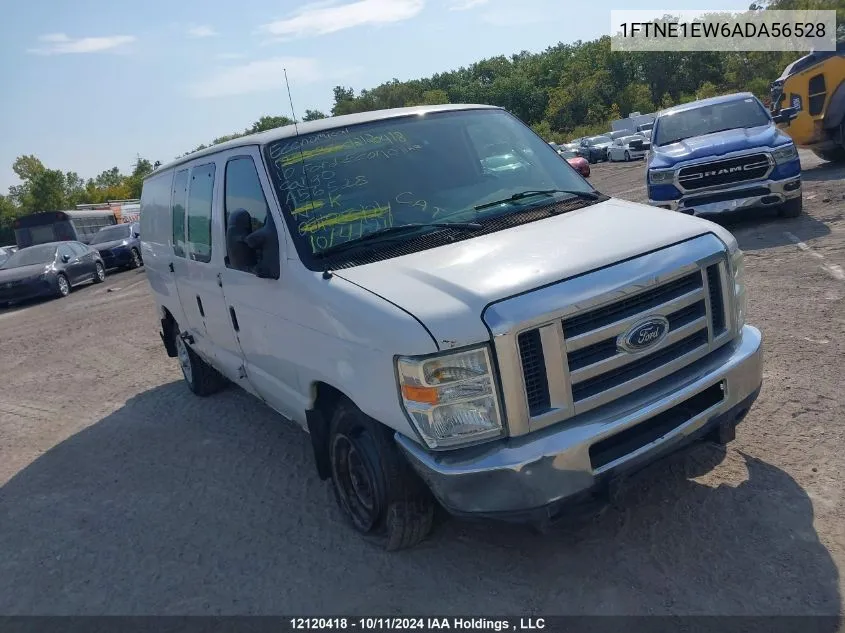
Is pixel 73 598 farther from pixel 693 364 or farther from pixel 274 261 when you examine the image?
pixel 693 364

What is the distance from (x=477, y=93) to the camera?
95.2 m

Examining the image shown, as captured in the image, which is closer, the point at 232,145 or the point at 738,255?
the point at 738,255

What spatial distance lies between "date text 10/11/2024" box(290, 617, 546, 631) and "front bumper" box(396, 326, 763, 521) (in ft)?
1.52

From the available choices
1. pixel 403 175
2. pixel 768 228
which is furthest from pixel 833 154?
pixel 403 175

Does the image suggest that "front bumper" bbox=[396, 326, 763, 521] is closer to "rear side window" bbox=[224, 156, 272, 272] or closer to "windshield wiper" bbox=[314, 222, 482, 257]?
"windshield wiper" bbox=[314, 222, 482, 257]

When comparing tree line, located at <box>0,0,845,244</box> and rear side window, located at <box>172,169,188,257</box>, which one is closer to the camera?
rear side window, located at <box>172,169,188,257</box>

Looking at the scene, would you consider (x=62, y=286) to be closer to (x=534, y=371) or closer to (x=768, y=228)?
(x=768, y=228)

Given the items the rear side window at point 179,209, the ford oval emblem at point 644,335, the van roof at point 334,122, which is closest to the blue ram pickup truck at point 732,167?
the van roof at point 334,122

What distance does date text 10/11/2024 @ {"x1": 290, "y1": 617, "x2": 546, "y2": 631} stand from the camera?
10.2 ft

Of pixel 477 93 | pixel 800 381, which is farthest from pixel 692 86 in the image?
pixel 800 381

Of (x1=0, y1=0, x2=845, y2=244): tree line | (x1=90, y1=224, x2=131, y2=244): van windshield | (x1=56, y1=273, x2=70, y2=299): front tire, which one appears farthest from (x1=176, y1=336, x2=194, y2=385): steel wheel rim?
(x1=0, y1=0, x2=845, y2=244): tree line

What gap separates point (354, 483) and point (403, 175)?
1.71m

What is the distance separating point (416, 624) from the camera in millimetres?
3209

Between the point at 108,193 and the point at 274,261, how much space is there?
94.3 metres
